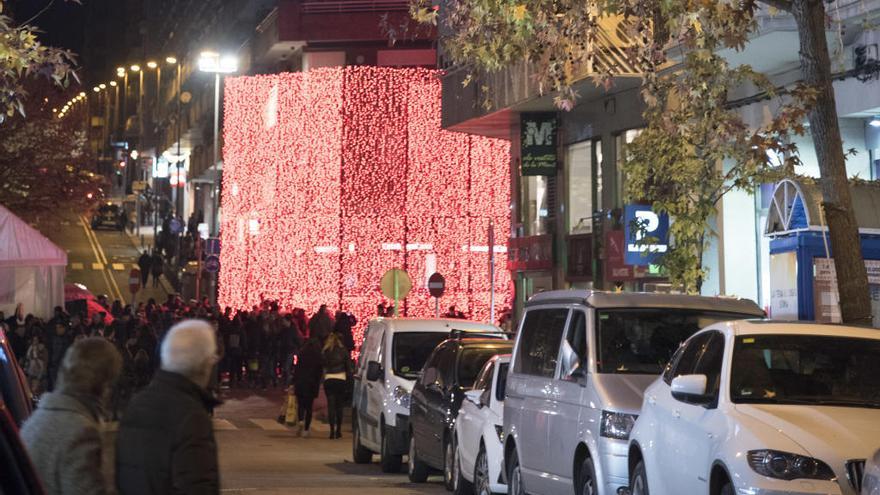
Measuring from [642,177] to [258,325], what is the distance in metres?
17.1

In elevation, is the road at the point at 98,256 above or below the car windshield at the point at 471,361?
above

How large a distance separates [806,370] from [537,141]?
25.2m

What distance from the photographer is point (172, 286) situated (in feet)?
218

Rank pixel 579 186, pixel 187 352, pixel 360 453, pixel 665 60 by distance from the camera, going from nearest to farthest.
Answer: pixel 187 352 < pixel 665 60 < pixel 360 453 < pixel 579 186

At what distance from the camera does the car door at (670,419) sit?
35.1 feet

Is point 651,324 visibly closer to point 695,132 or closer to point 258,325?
point 695,132

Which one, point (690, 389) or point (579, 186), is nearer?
point (690, 389)

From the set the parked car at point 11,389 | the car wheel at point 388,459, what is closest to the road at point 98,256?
the car wheel at point 388,459

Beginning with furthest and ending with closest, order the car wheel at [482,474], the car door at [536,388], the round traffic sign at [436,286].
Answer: the round traffic sign at [436,286]
the car wheel at [482,474]
the car door at [536,388]

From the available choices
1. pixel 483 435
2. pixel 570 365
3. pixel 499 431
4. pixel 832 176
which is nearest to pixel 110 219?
pixel 483 435

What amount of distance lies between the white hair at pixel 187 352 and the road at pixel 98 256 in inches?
2134

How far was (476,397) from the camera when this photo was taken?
54.8 ft

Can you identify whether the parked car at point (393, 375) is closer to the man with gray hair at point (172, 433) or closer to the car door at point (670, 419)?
the car door at point (670, 419)

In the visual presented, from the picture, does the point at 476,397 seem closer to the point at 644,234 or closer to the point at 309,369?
the point at 644,234
